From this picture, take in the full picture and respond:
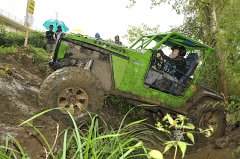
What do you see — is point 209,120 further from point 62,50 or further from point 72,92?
point 62,50

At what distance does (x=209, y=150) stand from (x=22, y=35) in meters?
9.70

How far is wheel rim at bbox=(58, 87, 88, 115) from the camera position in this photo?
4.92 m

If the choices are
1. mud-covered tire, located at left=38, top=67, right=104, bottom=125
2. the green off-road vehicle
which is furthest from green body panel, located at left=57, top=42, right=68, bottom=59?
mud-covered tire, located at left=38, top=67, right=104, bottom=125

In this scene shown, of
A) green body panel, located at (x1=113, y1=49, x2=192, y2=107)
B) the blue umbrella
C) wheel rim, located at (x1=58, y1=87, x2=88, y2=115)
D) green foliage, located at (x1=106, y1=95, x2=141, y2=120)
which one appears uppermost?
the blue umbrella

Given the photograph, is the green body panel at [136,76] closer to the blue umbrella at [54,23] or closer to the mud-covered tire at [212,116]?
the mud-covered tire at [212,116]

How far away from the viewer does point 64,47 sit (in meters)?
5.78

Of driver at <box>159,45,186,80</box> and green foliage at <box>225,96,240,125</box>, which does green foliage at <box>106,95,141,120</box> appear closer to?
driver at <box>159,45,186,80</box>

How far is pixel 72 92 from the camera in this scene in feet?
Answer: 16.4

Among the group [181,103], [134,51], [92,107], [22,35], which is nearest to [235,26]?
[134,51]

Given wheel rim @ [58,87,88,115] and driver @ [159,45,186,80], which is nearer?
wheel rim @ [58,87,88,115]

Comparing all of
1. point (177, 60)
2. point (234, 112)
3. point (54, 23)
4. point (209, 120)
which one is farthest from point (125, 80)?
point (54, 23)

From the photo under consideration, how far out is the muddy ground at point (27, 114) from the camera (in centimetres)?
420

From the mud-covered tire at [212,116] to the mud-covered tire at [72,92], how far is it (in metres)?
2.70

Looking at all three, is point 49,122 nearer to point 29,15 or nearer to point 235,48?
point 235,48
